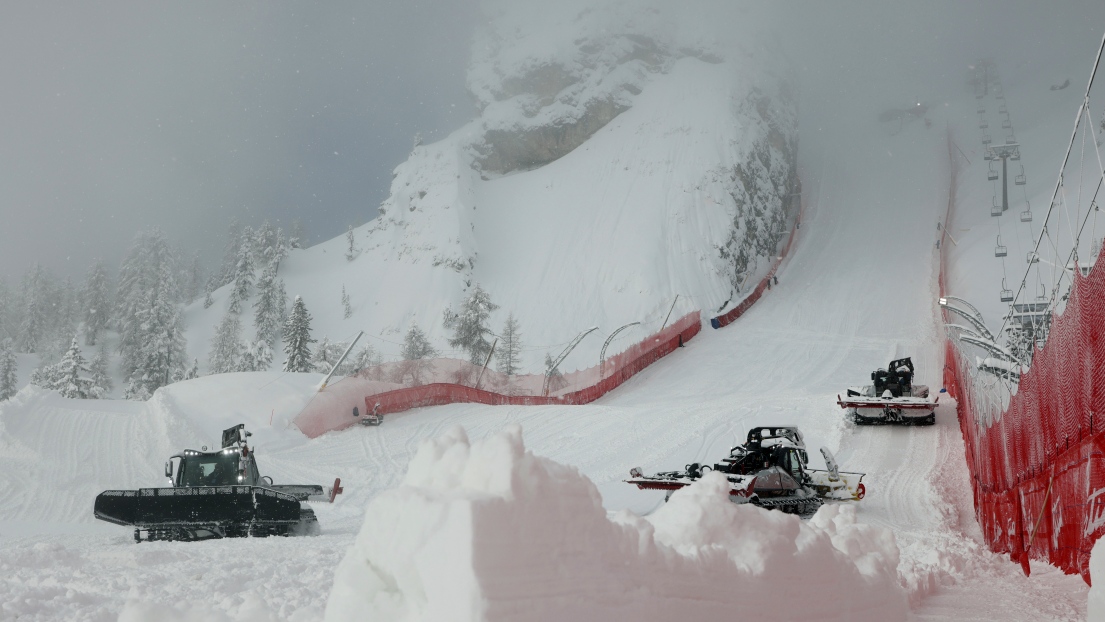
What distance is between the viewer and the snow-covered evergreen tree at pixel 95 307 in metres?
69.0

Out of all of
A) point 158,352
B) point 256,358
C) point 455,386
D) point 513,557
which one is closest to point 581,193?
point 256,358

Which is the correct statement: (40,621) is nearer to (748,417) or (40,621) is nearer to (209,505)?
(209,505)

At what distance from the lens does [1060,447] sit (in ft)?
16.2

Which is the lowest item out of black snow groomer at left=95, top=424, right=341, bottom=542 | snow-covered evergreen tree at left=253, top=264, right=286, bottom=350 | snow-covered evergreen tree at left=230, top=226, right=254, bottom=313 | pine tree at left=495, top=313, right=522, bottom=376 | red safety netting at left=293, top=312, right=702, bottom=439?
black snow groomer at left=95, top=424, right=341, bottom=542

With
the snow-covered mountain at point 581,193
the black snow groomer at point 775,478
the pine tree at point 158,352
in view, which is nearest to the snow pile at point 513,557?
the black snow groomer at point 775,478

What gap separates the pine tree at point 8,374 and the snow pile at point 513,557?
67.7 meters

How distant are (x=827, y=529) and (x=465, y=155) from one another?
230 feet

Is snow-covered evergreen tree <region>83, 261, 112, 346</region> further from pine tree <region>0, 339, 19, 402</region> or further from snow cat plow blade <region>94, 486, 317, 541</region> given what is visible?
snow cat plow blade <region>94, 486, 317, 541</region>

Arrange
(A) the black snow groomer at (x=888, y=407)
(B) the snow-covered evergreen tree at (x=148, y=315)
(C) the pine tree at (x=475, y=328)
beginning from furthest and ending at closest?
(B) the snow-covered evergreen tree at (x=148, y=315) < (C) the pine tree at (x=475, y=328) < (A) the black snow groomer at (x=888, y=407)

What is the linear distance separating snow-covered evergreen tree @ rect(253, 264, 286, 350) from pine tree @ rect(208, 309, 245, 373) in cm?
172

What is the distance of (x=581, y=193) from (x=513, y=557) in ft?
194

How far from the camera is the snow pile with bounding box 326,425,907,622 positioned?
2.14m

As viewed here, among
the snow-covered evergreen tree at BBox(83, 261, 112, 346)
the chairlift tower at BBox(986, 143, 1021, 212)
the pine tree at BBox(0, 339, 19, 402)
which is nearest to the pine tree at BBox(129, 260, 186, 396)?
the pine tree at BBox(0, 339, 19, 402)

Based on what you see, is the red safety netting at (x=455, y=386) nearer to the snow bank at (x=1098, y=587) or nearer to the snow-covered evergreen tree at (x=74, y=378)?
the snow bank at (x=1098, y=587)
